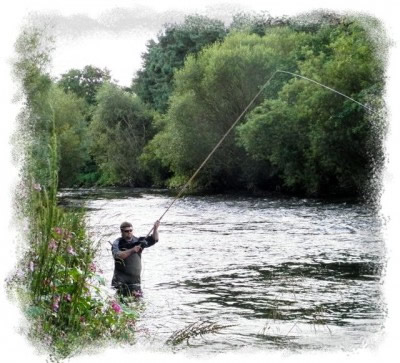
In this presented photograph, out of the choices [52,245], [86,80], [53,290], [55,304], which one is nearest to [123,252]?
[52,245]

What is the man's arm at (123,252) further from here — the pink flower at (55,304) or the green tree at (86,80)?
the green tree at (86,80)

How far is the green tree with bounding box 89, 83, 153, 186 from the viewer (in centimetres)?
6588

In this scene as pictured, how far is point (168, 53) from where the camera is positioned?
66.2 metres

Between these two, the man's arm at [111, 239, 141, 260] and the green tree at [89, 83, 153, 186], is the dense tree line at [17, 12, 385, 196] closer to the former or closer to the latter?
the green tree at [89, 83, 153, 186]

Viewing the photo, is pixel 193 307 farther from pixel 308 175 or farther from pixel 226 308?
pixel 308 175

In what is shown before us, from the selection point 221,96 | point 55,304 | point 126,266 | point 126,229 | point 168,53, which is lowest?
point 126,266

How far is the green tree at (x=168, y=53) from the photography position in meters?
58.0

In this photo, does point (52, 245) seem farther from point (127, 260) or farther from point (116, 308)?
point (127, 260)

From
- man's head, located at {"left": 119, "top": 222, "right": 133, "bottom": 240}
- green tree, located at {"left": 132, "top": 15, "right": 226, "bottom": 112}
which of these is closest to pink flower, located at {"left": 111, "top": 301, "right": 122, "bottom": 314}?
man's head, located at {"left": 119, "top": 222, "right": 133, "bottom": 240}

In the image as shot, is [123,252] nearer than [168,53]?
Yes

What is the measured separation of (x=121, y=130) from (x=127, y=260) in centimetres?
5594

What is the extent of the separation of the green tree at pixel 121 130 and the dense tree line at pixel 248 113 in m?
0.09

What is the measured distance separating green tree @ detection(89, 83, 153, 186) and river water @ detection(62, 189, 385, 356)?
129 feet

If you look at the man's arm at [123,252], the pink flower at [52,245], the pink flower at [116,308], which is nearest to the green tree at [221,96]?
the man's arm at [123,252]
